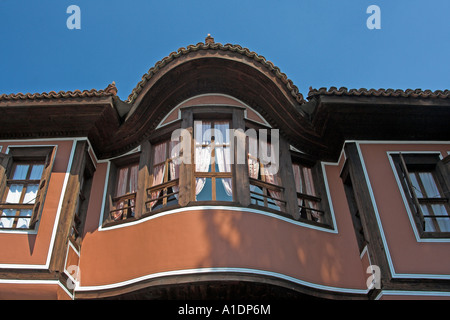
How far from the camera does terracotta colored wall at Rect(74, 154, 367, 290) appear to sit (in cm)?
738

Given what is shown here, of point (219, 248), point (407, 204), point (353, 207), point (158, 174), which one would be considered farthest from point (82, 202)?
point (407, 204)

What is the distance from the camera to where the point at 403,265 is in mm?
7711

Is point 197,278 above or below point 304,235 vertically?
below

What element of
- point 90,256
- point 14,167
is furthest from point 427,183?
point 14,167

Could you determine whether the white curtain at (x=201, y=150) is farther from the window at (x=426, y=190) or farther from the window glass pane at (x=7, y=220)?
the window at (x=426, y=190)

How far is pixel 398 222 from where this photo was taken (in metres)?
8.25

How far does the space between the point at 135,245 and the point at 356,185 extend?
430cm

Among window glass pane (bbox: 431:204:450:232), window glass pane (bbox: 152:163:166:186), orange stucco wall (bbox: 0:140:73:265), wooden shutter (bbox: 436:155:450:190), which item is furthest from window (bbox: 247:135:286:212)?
orange stucco wall (bbox: 0:140:73:265)

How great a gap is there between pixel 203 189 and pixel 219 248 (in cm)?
133

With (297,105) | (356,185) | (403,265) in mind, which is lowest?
(403,265)

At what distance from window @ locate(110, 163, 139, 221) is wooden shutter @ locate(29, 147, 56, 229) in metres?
1.36

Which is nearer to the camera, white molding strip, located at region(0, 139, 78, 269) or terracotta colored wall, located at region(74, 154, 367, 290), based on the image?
terracotta colored wall, located at region(74, 154, 367, 290)

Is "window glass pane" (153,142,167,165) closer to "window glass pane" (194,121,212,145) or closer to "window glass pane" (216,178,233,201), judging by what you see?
"window glass pane" (194,121,212,145)
